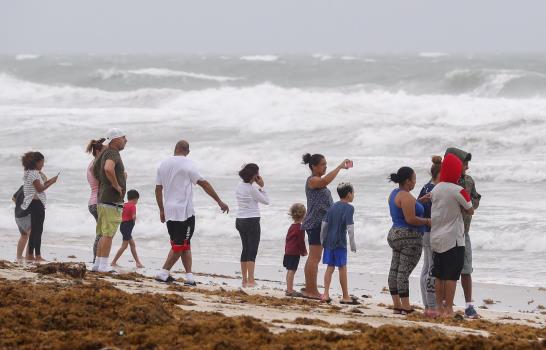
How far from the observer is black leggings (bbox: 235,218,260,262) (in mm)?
10578

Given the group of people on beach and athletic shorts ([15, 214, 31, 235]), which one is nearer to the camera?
the group of people on beach

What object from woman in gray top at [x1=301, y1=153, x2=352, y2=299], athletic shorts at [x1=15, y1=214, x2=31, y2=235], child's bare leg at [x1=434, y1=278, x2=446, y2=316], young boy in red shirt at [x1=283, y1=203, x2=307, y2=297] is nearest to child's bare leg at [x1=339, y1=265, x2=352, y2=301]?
woman in gray top at [x1=301, y1=153, x2=352, y2=299]

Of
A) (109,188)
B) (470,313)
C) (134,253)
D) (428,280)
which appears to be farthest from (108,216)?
(470,313)

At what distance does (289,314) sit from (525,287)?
4.69 m

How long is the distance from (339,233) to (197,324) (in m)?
3.20

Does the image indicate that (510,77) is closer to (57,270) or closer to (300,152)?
(300,152)

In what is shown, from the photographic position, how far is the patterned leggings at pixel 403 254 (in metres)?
8.83

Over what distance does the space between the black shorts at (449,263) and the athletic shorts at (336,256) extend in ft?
3.70

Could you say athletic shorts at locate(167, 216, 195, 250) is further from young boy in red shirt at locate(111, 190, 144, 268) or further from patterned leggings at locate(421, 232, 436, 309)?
young boy in red shirt at locate(111, 190, 144, 268)

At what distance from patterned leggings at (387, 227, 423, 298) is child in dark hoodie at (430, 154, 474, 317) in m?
0.22

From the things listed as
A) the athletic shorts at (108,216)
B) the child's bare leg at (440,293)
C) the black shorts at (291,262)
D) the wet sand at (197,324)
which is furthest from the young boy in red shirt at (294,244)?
the child's bare leg at (440,293)

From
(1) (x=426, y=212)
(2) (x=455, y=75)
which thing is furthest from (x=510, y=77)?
(1) (x=426, y=212)

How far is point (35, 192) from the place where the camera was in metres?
11.8

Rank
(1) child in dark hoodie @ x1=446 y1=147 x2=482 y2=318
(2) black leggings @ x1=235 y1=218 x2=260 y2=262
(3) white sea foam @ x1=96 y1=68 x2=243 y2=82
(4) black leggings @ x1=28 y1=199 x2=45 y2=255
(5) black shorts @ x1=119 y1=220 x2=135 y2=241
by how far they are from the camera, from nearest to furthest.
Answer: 1. (1) child in dark hoodie @ x1=446 y1=147 x2=482 y2=318
2. (2) black leggings @ x1=235 y1=218 x2=260 y2=262
3. (4) black leggings @ x1=28 y1=199 x2=45 y2=255
4. (5) black shorts @ x1=119 y1=220 x2=135 y2=241
5. (3) white sea foam @ x1=96 y1=68 x2=243 y2=82
